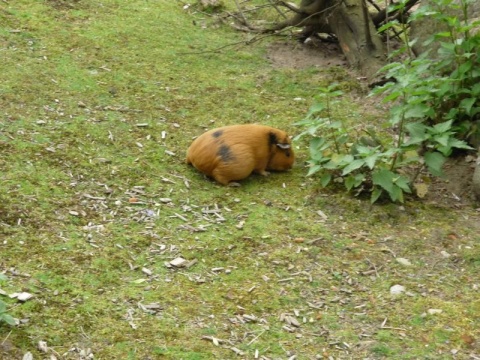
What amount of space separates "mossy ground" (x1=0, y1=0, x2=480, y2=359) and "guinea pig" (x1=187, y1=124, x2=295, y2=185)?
0.49ft

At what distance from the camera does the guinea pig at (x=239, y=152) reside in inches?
225

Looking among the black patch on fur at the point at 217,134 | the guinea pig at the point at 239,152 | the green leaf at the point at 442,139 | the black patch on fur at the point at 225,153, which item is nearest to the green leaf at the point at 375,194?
the green leaf at the point at 442,139

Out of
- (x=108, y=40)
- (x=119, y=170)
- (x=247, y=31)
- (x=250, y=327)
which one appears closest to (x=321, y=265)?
(x=250, y=327)

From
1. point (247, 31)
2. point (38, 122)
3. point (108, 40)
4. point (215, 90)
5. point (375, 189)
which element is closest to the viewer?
point (375, 189)

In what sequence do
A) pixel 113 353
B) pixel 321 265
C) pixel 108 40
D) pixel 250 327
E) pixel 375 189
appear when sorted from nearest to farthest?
pixel 113 353, pixel 250 327, pixel 321 265, pixel 375 189, pixel 108 40

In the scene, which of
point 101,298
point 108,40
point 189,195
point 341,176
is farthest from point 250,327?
point 108,40

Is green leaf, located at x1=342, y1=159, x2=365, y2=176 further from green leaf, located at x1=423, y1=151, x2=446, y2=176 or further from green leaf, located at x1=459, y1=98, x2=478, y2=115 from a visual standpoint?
green leaf, located at x1=459, y1=98, x2=478, y2=115

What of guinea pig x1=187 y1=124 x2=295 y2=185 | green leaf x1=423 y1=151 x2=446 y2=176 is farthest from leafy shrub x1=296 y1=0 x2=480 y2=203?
guinea pig x1=187 y1=124 x2=295 y2=185

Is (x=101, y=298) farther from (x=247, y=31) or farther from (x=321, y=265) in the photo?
(x=247, y=31)

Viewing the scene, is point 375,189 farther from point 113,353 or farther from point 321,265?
point 113,353

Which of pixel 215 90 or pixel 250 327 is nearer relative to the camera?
pixel 250 327

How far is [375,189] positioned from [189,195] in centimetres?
167

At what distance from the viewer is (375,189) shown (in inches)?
217

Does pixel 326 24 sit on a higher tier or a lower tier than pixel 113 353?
higher
